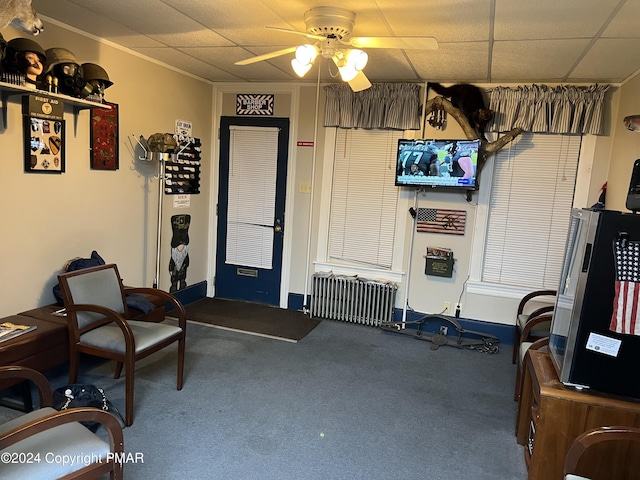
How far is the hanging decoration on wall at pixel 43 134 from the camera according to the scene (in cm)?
305

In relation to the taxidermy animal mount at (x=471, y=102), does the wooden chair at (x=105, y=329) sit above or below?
below

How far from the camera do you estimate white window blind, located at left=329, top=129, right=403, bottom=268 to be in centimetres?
468

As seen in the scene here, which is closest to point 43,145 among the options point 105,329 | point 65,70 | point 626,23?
point 65,70

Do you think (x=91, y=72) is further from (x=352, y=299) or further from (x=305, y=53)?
(x=352, y=299)

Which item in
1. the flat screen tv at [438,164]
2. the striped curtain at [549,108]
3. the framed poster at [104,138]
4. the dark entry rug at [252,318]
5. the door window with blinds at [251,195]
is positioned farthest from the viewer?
the door window with blinds at [251,195]

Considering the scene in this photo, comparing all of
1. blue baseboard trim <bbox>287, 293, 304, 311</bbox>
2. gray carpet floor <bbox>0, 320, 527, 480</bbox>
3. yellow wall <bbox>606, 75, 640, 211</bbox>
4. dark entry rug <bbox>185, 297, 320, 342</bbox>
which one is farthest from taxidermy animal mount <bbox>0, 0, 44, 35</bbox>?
yellow wall <bbox>606, 75, 640, 211</bbox>

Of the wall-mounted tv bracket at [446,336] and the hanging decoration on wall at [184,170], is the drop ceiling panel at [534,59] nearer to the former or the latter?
the wall-mounted tv bracket at [446,336]

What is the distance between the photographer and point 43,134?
3.20 meters

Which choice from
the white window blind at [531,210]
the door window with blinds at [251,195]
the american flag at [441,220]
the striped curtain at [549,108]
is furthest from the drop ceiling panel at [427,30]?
the american flag at [441,220]

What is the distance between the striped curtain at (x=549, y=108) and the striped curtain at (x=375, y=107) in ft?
2.41

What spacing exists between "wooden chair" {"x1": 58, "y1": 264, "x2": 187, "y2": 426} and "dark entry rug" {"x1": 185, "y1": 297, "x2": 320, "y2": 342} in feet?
4.48

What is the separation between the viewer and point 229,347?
3953mm

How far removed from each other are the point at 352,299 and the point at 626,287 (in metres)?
2.98

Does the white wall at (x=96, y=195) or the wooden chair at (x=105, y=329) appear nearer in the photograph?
the wooden chair at (x=105, y=329)
